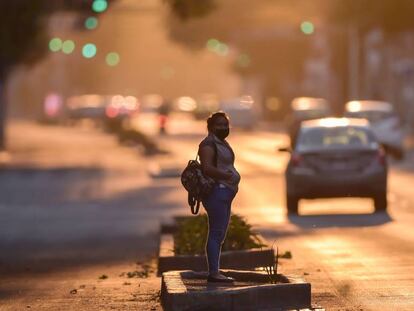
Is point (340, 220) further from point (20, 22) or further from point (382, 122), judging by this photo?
point (20, 22)

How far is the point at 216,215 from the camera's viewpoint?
13375mm

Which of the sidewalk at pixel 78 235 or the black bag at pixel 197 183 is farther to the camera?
the sidewalk at pixel 78 235

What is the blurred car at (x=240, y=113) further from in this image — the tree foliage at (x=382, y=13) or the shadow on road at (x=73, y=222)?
the shadow on road at (x=73, y=222)

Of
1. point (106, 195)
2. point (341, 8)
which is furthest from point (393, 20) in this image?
point (106, 195)

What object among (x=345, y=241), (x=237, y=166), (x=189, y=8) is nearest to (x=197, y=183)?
(x=345, y=241)

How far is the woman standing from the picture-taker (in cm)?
1332

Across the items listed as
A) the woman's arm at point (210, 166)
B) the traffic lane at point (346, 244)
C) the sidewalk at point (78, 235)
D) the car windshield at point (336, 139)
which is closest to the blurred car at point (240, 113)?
the sidewalk at point (78, 235)

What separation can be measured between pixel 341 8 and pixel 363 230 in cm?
4297

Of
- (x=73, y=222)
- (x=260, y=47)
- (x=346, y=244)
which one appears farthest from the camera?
(x=260, y=47)

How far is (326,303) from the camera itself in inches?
541

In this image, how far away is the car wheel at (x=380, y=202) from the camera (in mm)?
25703

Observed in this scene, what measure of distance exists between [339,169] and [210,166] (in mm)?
12420

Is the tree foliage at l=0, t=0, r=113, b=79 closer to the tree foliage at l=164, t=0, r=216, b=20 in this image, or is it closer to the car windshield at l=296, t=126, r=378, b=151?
the tree foliage at l=164, t=0, r=216, b=20

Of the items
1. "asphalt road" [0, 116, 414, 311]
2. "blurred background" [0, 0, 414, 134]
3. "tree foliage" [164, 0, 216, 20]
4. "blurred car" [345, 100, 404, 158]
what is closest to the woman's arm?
"asphalt road" [0, 116, 414, 311]
